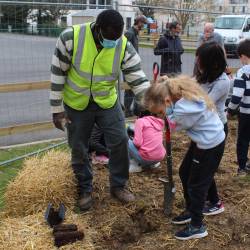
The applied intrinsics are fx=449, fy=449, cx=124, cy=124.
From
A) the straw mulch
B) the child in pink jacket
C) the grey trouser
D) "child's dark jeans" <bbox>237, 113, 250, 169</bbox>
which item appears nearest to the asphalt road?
the child in pink jacket

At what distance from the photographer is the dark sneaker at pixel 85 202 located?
4309 mm

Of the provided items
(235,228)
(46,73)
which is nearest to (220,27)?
(46,73)

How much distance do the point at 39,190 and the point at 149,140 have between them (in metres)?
1.54

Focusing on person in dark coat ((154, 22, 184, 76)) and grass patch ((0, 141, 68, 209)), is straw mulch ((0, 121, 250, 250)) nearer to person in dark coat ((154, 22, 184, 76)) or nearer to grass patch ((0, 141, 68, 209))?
grass patch ((0, 141, 68, 209))

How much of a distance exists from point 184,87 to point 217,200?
145cm

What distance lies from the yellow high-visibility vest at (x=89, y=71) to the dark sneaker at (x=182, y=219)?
121cm

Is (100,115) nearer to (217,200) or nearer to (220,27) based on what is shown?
(217,200)

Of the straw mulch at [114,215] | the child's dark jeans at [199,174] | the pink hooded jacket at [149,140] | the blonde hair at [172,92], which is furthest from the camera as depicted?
the pink hooded jacket at [149,140]

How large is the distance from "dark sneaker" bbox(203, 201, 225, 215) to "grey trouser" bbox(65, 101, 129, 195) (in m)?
0.85

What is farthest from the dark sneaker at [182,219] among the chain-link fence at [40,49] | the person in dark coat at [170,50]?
the person in dark coat at [170,50]

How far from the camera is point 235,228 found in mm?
3984

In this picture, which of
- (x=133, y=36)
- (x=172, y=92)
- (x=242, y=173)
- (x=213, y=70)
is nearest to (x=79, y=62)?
(x=172, y=92)

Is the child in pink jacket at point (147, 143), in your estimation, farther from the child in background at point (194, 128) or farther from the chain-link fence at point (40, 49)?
the chain-link fence at point (40, 49)

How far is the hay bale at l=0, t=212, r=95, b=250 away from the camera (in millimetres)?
3406
